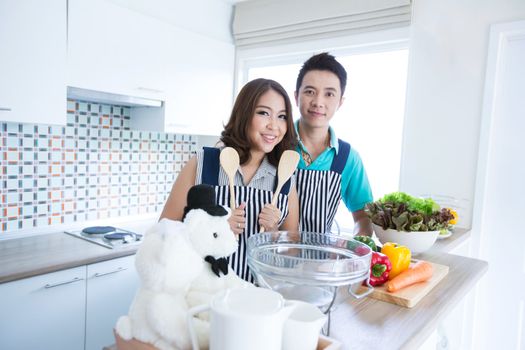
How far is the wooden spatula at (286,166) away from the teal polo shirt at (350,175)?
31 centimetres

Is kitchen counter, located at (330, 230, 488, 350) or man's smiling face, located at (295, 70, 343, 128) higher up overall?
man's smiling face, located at (295, 70, 343, 128)

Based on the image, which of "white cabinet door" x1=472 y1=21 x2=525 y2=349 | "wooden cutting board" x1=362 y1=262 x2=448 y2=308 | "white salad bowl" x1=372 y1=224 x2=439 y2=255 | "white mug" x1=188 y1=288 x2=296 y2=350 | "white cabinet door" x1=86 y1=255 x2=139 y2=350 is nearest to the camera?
"white mug" x1=188 y1=288 x2=296 y2=350

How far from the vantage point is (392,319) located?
3.01ft

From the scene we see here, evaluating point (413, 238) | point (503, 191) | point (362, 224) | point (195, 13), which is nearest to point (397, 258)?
point (413, 238)

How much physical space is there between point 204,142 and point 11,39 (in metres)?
1.61

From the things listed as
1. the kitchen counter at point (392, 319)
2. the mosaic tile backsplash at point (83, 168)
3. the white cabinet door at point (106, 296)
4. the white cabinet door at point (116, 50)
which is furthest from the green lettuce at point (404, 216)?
the mosaic tile backsplash at point (83, 168)

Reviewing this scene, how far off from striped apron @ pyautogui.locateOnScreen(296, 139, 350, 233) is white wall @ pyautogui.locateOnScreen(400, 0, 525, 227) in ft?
2.79

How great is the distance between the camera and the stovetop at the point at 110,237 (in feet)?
6.70

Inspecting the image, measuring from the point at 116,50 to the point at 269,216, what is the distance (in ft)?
4.56

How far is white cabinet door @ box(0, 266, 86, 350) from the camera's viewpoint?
1.62 meters

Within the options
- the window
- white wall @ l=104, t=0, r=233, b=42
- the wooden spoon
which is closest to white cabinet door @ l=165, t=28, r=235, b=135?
white wall @ l=104, t=0, r=233, b=42

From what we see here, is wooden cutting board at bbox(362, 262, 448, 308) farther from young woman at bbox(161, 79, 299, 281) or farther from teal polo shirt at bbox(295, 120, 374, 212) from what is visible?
teal polo shirt at bbox(295, 120, 374, 212)

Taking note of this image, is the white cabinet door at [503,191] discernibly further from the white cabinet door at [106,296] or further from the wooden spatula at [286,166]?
the white cabinet door at [106,296]

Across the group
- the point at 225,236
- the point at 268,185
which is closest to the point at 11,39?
the point at 268,185
